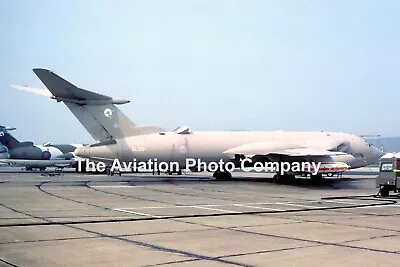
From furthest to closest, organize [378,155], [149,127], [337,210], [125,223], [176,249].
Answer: [378,155]
[149,127]
[337,210]
[125,223]
[176,249]

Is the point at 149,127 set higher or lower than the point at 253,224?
higher

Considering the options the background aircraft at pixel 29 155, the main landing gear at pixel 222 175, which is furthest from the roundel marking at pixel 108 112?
the background aircraft at pixel 29 155

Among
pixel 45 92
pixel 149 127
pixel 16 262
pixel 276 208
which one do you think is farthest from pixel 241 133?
pixel 16 262

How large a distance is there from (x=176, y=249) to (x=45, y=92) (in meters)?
24.7

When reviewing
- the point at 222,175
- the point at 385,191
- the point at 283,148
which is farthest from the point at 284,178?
the point at 385,191

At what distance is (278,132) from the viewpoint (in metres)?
37.4

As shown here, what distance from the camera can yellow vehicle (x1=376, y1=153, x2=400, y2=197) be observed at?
22469 mm

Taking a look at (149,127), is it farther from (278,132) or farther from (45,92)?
(278,132)

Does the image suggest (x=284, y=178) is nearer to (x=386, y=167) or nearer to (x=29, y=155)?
(x=386, y=167)

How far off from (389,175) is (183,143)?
50.3 ft

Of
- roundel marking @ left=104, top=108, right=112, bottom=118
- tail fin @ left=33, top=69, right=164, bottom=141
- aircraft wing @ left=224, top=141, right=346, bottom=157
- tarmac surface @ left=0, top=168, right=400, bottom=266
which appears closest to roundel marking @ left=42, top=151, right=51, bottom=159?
tail fin @ left=33, top=69, right=164, bottom=141

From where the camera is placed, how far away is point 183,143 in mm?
34375

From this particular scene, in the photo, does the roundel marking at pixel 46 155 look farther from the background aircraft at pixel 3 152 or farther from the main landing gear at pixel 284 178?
the main landing gear at pixel 284 178

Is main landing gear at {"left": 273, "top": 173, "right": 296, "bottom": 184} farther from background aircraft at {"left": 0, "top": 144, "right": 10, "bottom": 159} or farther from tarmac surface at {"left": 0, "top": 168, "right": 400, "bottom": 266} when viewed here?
background aircraft at {"left": 0, "top": 144, "right": 10, "bottom": 159}
